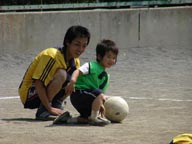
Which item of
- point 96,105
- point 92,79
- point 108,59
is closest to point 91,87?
point 92,79

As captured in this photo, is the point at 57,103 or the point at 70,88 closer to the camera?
the point at 70,88

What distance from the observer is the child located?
8289mm

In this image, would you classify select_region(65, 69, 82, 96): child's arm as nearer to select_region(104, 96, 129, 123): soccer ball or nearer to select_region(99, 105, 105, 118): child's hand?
select_region(99, 105, 105, 118): child's hand

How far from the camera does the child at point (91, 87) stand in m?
8.29

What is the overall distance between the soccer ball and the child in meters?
0.12

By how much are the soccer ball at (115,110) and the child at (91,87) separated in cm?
12

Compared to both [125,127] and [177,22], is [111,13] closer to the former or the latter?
[177,22]

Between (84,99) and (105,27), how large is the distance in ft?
26.7

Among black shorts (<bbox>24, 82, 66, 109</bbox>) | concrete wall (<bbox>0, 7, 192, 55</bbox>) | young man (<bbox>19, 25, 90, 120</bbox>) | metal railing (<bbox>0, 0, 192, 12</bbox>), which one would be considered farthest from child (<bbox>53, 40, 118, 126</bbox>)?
metal railing (<bbox>0, 0, 192, 12</bbox>)

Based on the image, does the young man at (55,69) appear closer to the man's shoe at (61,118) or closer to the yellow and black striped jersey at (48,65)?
the yellow and black striped jersey at (48,65)

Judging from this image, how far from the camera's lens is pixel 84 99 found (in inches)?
330

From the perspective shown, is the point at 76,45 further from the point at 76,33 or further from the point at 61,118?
the point at 61,118

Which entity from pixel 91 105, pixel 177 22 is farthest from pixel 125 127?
pixel 177 22

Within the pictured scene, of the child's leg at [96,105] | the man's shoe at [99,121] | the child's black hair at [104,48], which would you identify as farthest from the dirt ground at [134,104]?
the child's black hair at [104,48]
